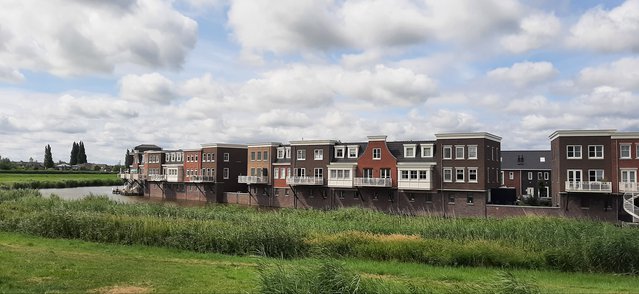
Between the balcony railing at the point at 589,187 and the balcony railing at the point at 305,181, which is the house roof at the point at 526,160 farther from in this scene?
the balcony railing at the point at 305,181

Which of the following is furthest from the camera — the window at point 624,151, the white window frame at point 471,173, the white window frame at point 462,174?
the white window frame at point 462,174

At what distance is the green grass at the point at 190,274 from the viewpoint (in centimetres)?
1145

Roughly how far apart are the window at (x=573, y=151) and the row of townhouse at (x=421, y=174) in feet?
0.28

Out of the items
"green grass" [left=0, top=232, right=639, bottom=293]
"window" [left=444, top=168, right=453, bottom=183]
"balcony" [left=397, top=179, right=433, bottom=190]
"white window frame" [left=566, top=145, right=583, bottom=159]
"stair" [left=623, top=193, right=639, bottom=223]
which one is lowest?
"green grass" [left=0, top=232, right=639, bottom=293]

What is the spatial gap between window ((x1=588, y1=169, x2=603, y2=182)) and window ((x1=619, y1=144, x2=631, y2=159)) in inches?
79.8

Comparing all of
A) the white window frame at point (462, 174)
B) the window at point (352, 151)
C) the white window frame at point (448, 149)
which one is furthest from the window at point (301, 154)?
the white window frame at point (462, 174)

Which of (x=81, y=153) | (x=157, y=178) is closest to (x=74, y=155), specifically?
(x=81, y=153)

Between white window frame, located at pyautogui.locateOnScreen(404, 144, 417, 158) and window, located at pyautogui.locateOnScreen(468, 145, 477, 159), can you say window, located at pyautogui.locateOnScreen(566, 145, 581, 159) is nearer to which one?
window, located at pyautogui.locateOnScreen(468, 145, 477, 159)

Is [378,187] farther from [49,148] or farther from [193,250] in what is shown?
[49,148]

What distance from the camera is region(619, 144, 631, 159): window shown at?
40.9 meters

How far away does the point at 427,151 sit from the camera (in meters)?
49.7

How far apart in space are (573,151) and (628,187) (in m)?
5.15

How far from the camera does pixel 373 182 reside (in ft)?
167

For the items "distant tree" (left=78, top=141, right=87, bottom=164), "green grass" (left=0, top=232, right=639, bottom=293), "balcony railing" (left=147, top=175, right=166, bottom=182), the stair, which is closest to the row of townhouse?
"balcony railing" (left=147, top=175, right=166, bottom=182)
